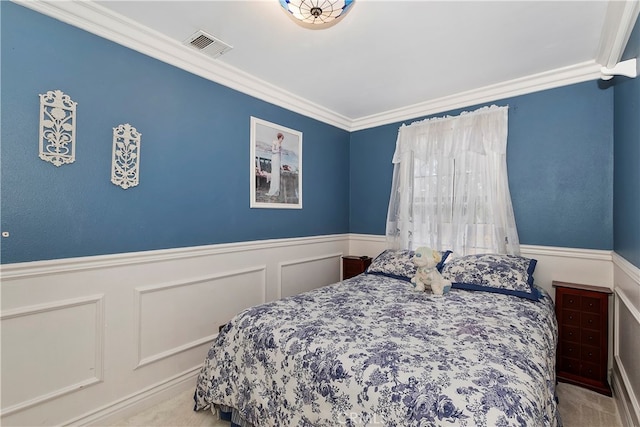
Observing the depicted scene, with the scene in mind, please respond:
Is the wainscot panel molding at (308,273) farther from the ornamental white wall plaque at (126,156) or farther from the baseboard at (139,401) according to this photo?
the ornamental white wall plaque at (126,156)

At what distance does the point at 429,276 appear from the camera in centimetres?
239

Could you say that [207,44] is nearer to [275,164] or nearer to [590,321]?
[275,164]

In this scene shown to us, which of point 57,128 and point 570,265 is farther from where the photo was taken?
point 570,265

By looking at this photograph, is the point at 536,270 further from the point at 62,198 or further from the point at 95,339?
the point at 62,198

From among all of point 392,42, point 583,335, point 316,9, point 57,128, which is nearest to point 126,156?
point 57,128

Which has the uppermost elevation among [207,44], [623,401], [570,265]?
[207,44]

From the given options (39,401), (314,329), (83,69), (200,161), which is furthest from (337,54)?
(39,401)

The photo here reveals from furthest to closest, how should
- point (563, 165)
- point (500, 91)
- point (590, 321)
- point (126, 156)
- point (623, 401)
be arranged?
point (500, 91), point (563, 165), point (590, 321), point (126, 156), point (623, 401)

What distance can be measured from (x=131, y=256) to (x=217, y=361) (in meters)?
0.89

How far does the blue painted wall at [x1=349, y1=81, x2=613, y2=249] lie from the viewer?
7.75 ft

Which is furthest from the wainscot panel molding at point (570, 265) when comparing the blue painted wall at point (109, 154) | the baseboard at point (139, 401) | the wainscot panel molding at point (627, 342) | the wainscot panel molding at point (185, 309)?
the baseboard at point (139, 401)

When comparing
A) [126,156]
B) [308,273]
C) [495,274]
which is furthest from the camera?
[308,273]

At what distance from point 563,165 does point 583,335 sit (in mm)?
1358

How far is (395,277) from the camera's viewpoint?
2.83 m
